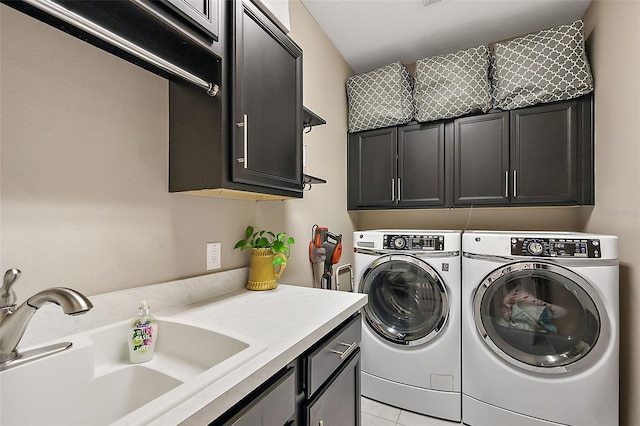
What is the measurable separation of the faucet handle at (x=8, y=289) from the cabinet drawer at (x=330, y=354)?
740 millimetres

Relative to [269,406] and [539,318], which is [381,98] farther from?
[269,406]

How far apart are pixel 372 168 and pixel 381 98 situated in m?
0.58

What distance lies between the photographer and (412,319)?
2059 millimetres

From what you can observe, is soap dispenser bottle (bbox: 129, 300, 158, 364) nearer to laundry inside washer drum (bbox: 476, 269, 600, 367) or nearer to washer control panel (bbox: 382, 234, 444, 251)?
washer control panel (bbox: 382, 234, 444, 251)

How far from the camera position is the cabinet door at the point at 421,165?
7.89 feet

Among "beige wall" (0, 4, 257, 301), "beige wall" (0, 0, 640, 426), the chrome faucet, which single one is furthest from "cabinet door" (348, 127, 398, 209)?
the chrome faucet

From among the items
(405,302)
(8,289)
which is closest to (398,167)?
(405,302)

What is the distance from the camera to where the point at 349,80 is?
267cm

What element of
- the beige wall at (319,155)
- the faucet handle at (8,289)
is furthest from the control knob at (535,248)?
the faucet handle at (8,289)

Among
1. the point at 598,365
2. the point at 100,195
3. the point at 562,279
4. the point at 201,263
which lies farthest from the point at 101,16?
the point at 598,365

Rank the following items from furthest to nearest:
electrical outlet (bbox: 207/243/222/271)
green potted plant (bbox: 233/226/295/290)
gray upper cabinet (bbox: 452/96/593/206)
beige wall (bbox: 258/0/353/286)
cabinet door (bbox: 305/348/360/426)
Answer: gray upper cabinet (bbox: 452/96/593/206) < beige wall (bbox: 258/0/353/286) < green potted plant (bbox: 233/226/295/290) < electrical outlet (bbox: 207/243/222/271) < cabinet door (bbox: 305/348/360/426)

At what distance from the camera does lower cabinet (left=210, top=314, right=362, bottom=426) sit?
0.71 m

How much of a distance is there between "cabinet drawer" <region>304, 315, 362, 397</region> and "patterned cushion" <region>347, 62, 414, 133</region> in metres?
1.77

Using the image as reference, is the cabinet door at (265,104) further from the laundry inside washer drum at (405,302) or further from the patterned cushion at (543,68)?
the patterned cushion at (543,68)
